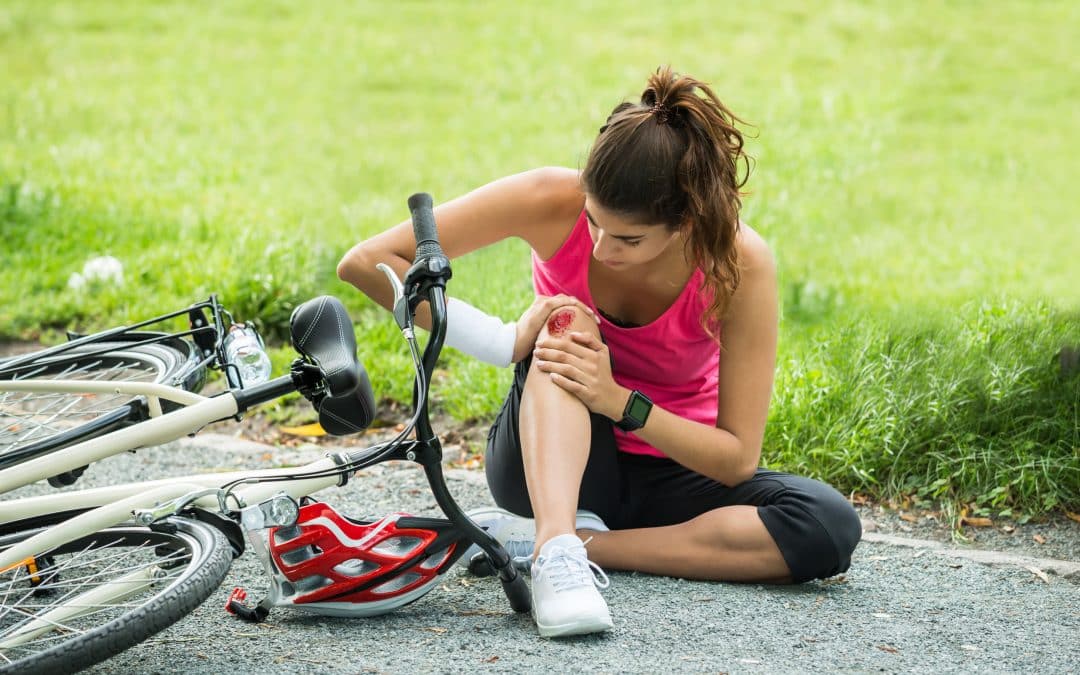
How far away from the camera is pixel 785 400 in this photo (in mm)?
3688

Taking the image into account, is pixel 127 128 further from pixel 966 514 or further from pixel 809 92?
pixel 966 514

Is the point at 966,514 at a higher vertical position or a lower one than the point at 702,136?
lower

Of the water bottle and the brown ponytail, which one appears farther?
the water bottle

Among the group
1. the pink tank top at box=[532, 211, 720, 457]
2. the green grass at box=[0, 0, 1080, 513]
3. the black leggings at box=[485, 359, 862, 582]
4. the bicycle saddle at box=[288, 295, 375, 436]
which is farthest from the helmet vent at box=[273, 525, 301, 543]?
the green grass at box=[0, 0, 1080, 513]

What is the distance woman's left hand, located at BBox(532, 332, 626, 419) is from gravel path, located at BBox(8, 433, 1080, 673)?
444 mm

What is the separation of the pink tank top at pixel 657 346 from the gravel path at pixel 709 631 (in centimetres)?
41

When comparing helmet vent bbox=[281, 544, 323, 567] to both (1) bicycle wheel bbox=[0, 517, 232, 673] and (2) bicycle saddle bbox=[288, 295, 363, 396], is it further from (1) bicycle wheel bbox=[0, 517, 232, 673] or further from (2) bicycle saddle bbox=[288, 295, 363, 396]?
(2) bicycle saddle bbox=[288, 295, 363, 396]

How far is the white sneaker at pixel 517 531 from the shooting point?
2740 mm

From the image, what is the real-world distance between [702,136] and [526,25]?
8.38m

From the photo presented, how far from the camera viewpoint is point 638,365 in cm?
275

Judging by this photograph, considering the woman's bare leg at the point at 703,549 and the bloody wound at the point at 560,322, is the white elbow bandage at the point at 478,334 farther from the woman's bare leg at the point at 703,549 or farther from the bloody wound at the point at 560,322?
the woman's bare leg at the point at 703,549

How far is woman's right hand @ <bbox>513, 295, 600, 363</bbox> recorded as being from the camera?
2.59 metres

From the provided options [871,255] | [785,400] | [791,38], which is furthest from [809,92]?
[785,400]

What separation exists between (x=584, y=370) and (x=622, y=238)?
0.97 feet
